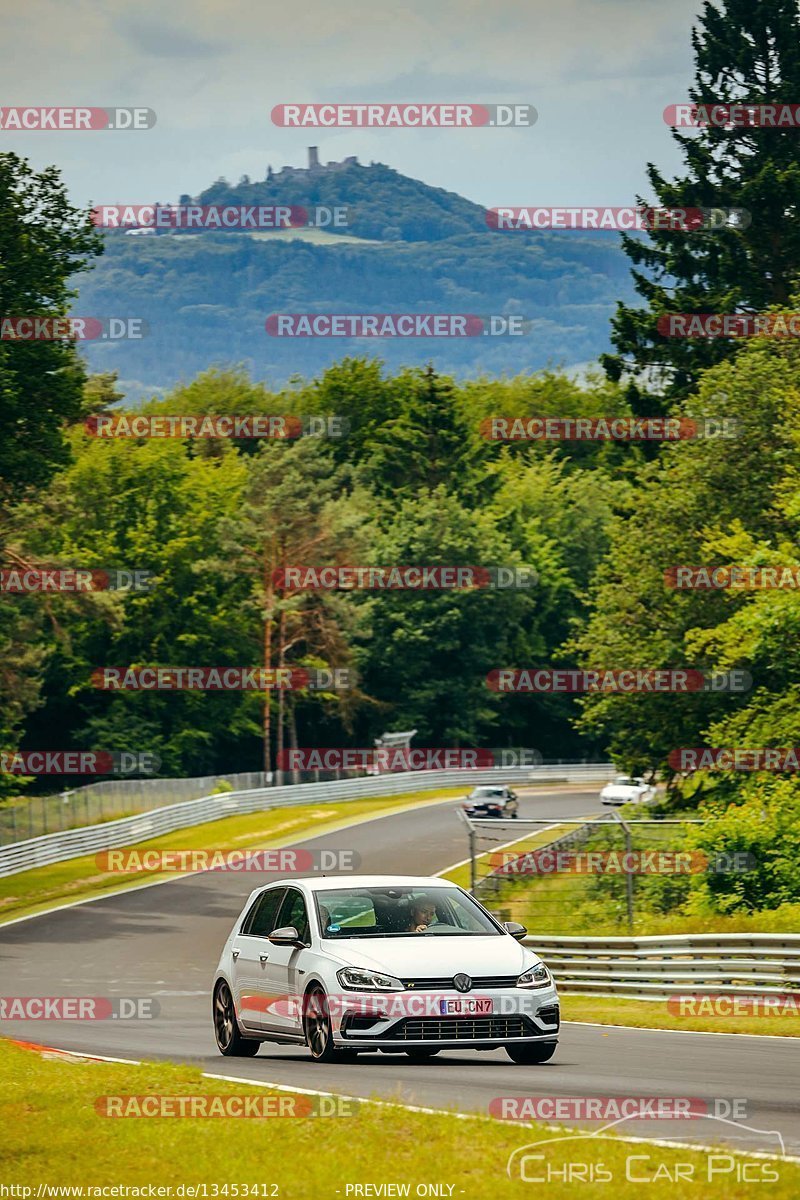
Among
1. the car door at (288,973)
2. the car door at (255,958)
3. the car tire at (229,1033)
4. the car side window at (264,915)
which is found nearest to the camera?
the car door at (288,973)

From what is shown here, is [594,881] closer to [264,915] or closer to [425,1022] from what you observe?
[264,915]

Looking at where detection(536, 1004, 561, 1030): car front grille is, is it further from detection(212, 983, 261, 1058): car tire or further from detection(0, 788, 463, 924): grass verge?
detection(0, 788, 463, 924): grass verge

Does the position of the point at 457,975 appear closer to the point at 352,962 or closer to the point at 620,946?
the point at 352,962

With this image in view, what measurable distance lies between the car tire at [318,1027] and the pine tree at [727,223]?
4115 centimetres

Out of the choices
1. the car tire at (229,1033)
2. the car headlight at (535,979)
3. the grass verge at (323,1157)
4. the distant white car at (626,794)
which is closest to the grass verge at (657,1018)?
the car headlight at (535,979)

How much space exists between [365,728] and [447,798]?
19.4 metres

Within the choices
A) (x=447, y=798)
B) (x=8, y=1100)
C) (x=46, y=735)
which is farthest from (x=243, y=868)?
(x=8, y=1100)

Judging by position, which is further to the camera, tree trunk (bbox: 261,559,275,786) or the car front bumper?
tree trunk (bbox: 261,559,275,786)

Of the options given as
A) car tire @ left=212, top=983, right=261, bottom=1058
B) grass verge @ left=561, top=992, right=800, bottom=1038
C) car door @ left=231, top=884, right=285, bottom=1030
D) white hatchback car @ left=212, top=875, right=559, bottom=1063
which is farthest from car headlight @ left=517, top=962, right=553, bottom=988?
grass verge @ left=561, top=992, right=800, bottom=1038

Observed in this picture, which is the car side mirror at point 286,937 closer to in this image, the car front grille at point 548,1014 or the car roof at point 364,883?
the car roof at point 364,883

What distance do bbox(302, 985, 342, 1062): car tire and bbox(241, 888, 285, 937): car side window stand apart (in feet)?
4.10

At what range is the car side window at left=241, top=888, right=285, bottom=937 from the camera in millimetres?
15438

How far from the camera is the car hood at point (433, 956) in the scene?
13594 millimetres

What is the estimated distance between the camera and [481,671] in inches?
3760
